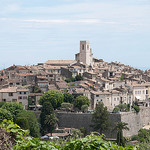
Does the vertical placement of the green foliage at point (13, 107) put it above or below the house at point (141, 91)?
below

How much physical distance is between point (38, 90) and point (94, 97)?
8.41m

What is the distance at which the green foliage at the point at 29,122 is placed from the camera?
46.3 m

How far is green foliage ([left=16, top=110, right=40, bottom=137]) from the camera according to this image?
46306mm

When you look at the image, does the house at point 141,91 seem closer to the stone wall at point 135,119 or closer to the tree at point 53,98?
the stone wall at point 135,119

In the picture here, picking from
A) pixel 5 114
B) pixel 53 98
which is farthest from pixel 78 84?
pixel 5 114

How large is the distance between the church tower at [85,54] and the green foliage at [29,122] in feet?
117

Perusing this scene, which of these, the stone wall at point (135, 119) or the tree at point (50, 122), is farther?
the stone wall at point (135, 119)

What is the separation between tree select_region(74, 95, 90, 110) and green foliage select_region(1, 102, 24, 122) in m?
7.23

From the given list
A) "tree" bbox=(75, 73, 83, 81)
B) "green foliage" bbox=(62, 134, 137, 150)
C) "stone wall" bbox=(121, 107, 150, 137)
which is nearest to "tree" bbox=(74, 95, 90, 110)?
"stone wall" bbox=(121, 107, 150, 137)

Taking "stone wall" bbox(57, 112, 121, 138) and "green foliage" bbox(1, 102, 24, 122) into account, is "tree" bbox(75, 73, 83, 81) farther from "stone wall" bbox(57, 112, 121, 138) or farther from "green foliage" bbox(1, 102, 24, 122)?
"green foliage" bbox(1, 102, 24, 122)

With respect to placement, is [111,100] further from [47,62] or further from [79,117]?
[47,62]

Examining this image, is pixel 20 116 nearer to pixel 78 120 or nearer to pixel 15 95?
pixel 15 95

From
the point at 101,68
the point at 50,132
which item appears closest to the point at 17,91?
the point at 50,132

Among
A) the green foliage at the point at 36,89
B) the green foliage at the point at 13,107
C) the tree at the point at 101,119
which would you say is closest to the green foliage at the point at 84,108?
the tree at the point at 101,119
